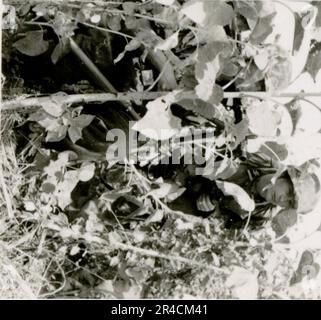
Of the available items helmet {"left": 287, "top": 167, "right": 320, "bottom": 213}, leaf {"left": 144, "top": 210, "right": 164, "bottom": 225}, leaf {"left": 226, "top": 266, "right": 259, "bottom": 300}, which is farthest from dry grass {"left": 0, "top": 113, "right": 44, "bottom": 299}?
helmet {"left": 287, "top": 167, "right": 320, "bottom": 213}

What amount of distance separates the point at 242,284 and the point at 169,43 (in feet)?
1.15

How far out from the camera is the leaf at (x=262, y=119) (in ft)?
2.90

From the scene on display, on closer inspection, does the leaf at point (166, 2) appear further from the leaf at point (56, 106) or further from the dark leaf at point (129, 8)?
the leaf at point (56, 106)

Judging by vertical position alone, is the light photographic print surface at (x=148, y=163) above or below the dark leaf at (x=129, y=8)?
below

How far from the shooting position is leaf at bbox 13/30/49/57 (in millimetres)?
889

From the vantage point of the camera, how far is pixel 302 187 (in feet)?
2.92

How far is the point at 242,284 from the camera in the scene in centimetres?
88

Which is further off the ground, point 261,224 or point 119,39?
point 119,39

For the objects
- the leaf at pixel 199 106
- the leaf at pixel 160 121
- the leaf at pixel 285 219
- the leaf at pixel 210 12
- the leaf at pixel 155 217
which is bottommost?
the leaf at pixel 155 217

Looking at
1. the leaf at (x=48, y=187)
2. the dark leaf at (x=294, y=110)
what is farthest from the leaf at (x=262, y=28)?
the leaf at (x=48, y=187)

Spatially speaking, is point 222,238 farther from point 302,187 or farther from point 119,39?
point 119,39
